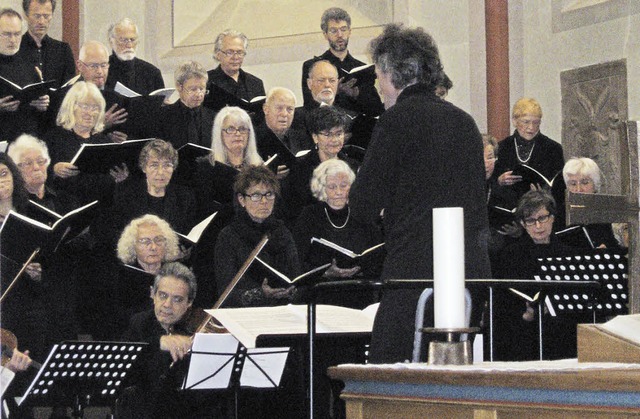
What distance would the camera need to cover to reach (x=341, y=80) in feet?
26.0

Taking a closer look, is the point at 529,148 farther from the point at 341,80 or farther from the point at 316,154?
the point at 316,154

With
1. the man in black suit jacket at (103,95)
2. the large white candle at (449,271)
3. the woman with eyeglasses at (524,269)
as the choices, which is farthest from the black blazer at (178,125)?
the large white candle at (449,271)

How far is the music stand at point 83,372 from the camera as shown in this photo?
498cm

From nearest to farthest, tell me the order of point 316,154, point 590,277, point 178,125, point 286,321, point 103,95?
point 286,321, point 590,277, point 316,154, point 103,95, point 178,125

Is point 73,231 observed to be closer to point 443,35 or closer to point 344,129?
point 344,129

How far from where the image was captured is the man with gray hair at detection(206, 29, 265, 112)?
8008mm

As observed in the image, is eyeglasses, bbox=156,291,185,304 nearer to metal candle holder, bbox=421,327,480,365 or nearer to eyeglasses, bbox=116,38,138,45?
eyeglasses, bbox=116,38,138,45

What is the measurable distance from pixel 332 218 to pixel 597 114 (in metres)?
4.12

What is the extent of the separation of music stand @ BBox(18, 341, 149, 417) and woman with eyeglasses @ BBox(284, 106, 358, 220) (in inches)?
77.0

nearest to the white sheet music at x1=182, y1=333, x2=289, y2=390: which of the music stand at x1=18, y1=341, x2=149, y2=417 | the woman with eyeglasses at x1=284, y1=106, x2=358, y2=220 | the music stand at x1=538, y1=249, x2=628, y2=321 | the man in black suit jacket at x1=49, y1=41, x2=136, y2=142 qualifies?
the music stand at x1=18, y1=341, x2=149, y2=417

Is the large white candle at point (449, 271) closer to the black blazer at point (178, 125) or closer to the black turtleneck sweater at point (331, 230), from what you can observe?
the black turtleneck sweater at point (331, 230)

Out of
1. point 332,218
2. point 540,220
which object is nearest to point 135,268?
point 332,218

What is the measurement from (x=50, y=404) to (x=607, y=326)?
345 centimetres

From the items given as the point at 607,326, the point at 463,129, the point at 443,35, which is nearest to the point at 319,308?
the point at 463,129
